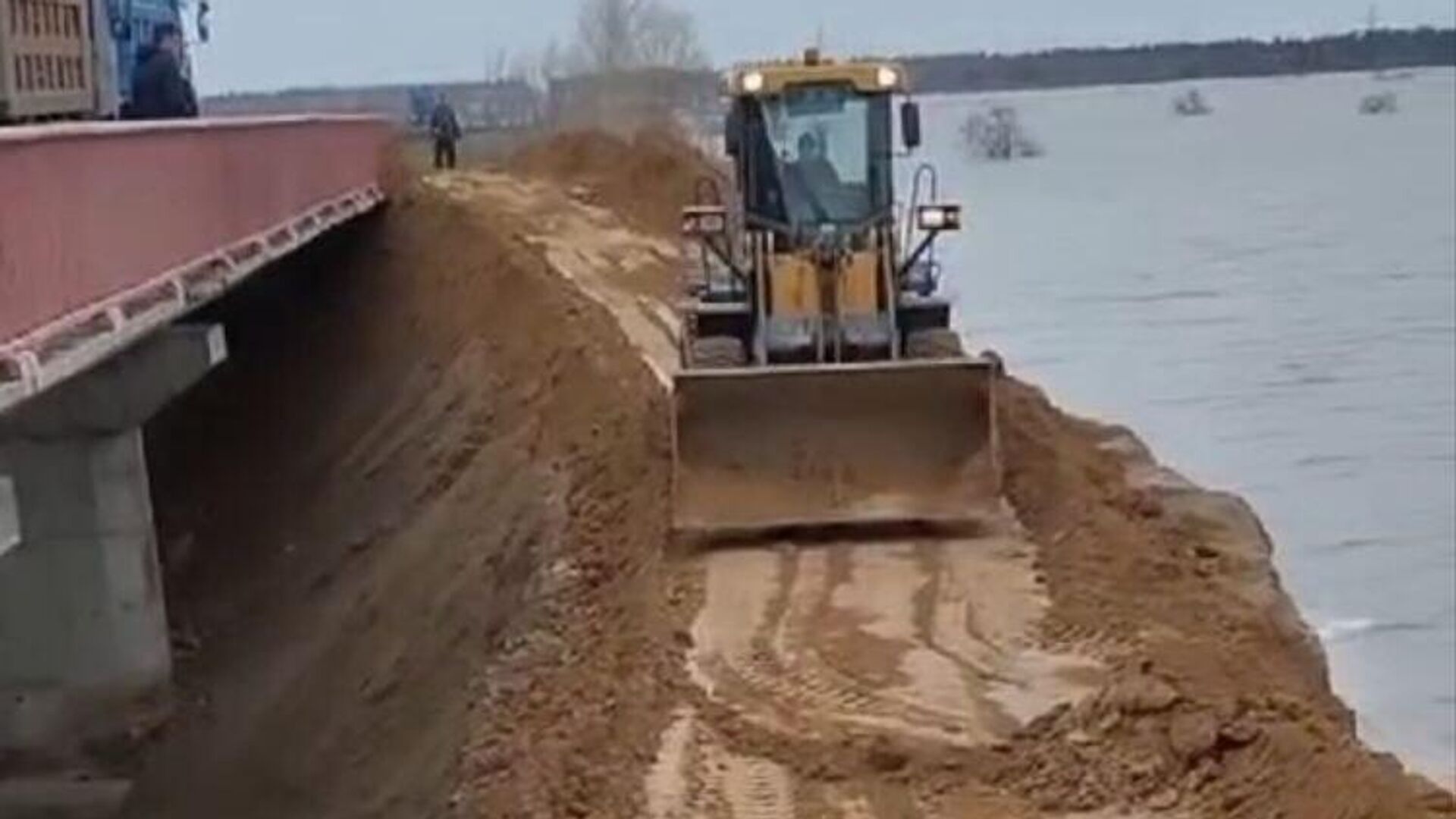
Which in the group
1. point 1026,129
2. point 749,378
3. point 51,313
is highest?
point 51,313

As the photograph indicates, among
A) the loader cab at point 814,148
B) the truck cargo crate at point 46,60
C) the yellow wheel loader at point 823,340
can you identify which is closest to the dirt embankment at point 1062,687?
the yellow wheel loader at point 823,340

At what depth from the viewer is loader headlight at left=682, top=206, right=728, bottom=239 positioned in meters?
20.3

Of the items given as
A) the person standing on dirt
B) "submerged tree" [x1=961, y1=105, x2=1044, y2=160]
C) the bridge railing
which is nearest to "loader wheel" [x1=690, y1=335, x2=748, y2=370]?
the bridge railing

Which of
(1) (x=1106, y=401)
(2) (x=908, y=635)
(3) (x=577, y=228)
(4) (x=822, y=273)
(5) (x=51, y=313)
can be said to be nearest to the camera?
(5) (x=51, y=313)

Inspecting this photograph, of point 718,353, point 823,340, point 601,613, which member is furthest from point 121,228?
point 823,340

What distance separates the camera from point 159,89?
26078 millimetres

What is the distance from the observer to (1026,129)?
189125mm

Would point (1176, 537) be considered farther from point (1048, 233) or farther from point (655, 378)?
point (1048, 233)

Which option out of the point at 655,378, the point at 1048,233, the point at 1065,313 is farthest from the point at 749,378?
the point at 1048,233

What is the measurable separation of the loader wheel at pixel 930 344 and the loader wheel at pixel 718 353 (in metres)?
1.17

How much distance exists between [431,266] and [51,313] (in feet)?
63.9

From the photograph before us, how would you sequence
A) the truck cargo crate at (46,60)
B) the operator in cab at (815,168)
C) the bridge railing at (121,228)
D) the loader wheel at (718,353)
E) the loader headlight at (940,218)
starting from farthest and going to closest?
the operator in cab at (815,168) → the loader wheel at (718,353) → the loader headlight at (940,218) → the truck cargo crate at (46,60) → the bridge railing at (121,228)

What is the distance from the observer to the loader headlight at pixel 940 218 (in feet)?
62.5

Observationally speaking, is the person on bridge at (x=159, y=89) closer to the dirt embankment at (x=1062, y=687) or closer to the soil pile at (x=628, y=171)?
the dirt embankment at (x=1062, y=687)
